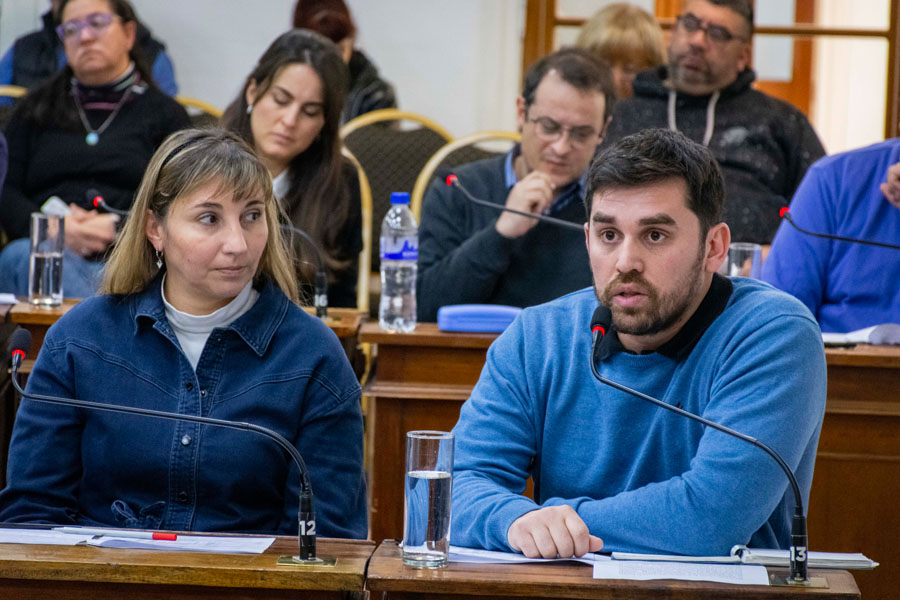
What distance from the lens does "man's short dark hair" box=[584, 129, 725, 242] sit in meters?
1.62

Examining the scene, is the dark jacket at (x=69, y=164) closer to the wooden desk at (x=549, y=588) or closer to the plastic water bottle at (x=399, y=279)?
the plastic water bottle at (x=399, y=279)

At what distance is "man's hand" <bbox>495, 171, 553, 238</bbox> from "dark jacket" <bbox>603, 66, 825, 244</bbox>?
29.4 inches

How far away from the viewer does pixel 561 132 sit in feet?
9.84

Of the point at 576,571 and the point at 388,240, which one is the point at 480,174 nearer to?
the point at 388,240

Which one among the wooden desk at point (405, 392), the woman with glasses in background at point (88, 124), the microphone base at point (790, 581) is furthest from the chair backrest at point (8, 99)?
the microphone base at point (790, 581)

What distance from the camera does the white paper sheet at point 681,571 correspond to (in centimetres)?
125

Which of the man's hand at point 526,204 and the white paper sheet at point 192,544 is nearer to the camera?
the white paper sheet at point 192,544

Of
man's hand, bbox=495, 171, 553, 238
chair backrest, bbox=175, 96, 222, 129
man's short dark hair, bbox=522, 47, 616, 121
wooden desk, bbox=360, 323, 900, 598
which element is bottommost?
wooden desk, bbox=360, 323, 900, 598

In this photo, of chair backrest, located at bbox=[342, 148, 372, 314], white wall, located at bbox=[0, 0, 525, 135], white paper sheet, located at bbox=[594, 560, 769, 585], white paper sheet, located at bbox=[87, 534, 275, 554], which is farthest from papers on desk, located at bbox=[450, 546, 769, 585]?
white wall, located at bbox=[0, 0, 525, 135]

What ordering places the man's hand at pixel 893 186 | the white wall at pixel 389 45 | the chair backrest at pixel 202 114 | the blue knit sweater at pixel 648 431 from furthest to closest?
the white wall at pixel 389 45
the chair backrest at pixel 202 114
the man's hand at pixel 893 186
the blue knit sweater at pixel 648 431

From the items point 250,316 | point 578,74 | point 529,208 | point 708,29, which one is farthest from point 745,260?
point 250,316

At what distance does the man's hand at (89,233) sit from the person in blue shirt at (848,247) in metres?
1.80

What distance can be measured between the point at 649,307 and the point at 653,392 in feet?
0.41

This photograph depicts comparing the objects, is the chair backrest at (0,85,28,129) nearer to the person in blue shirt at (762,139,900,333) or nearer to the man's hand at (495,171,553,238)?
the man's hand at (495,171,553,238)
